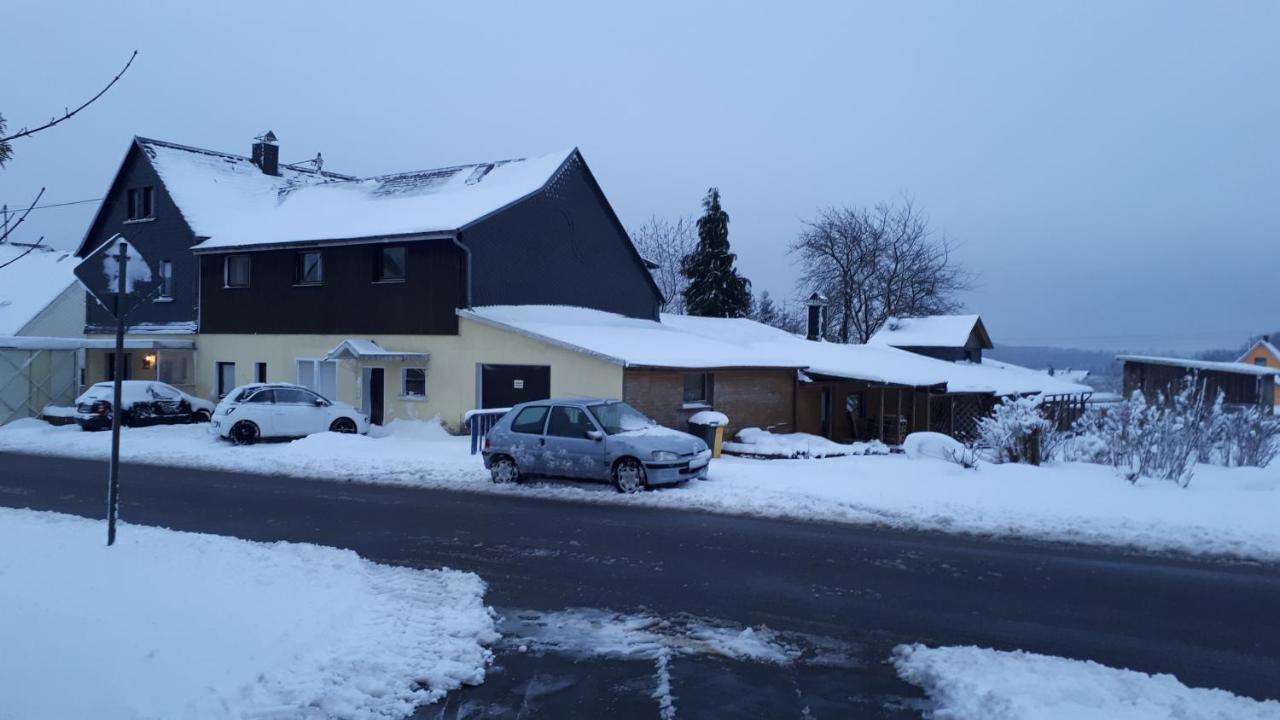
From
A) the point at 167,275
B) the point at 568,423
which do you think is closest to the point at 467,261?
the point at 568,423

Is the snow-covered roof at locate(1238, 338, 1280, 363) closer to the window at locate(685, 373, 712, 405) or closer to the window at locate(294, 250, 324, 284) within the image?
the window at locate(685, 373, 712, 405)

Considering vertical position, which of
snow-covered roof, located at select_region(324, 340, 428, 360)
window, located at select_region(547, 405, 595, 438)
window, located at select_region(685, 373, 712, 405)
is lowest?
window, located at select_region(547, 405, 595, 438)

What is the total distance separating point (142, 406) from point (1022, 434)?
77.7ft

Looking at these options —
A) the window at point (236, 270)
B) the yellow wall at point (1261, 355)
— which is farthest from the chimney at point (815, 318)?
the yellow wall at point (1261, 355)

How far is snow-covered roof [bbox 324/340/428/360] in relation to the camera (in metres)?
25.0

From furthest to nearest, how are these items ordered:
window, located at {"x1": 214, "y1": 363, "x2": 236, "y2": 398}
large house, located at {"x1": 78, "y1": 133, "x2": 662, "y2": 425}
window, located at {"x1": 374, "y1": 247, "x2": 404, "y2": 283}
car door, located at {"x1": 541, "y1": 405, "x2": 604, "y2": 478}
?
window, located at {"x1": 214, "y1": 363, "x2": 236, "y2": 398}
window, located at {"x1": 374, "y1": 247, "x2": 404, "y2": 283}
large house, located at {"x1": 78, "y1": 133, "x2": 662, "y2": 425}
car door, located at {"x1": 541, "y1": 405, "x2": 604, "y2": 478}

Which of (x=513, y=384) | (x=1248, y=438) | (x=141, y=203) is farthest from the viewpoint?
(x=141, y=203)

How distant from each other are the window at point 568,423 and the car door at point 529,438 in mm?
170

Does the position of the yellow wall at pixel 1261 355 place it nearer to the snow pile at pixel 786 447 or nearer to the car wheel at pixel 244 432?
the snow pile at pixel 786 447

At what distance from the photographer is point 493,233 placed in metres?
26.3

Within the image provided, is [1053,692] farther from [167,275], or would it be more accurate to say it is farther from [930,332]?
[930,332]

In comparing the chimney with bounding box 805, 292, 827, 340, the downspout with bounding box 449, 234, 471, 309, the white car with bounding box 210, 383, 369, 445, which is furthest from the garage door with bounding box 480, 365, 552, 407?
the chimney with bounding box 805, 292, 827, 340

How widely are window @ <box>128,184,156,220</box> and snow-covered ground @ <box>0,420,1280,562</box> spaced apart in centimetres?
1596

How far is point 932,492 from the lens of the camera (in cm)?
1440
